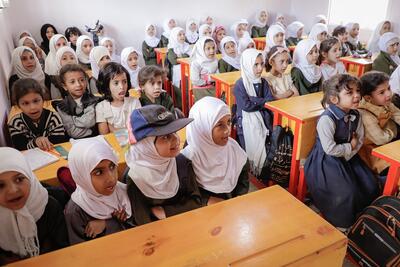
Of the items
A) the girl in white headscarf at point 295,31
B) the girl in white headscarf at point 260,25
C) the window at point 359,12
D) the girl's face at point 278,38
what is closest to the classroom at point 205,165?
the girl's face at point 278,38

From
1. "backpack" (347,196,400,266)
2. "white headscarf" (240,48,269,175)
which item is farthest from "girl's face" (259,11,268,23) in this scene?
"backpack" (347,196,400,266)

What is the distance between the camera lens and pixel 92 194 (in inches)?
55.9

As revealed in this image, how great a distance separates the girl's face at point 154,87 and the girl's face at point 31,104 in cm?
86

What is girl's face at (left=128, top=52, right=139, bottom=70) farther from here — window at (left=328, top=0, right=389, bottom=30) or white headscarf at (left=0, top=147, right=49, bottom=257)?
window at (left=328, top=0, right=389, bottom=30)

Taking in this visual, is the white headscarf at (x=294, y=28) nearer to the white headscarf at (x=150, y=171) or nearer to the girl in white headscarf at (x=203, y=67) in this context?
the girl in white headscarf at (x=203, y=67)

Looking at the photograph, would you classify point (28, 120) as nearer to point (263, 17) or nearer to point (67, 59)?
point (67, 59)

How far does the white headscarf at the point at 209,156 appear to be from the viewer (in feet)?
5.49

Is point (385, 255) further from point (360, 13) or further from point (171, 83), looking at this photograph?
point (360, 13)

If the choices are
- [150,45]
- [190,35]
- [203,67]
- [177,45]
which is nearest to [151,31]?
[150,45]

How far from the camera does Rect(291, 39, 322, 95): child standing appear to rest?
3.33 m

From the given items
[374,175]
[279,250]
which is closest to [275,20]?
[374,175]

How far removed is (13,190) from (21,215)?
0.13 m

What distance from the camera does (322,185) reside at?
7.30ft

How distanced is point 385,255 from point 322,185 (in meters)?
0.60
